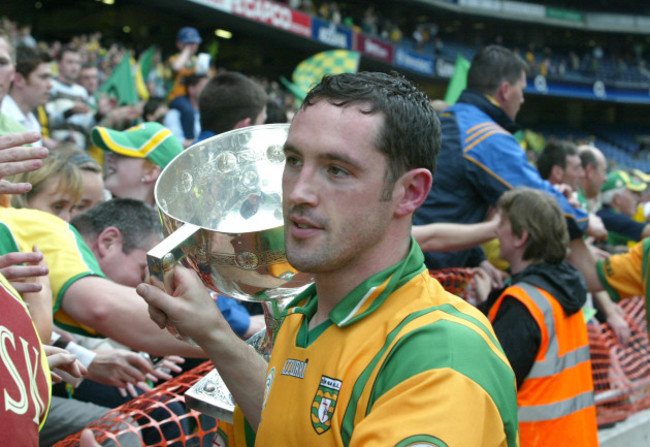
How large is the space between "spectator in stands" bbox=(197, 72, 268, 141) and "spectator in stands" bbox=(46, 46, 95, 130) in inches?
126

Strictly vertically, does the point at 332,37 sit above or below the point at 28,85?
below

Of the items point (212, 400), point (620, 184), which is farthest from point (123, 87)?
point (212, 400)

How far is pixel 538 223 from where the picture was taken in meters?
3.03

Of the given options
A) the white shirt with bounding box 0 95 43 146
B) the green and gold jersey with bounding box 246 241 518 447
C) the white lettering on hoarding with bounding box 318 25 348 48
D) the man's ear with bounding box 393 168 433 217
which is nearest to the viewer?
the green and gold jersey with bounding box 246 241 518 447

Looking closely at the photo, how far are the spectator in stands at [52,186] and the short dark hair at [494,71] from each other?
2.04 metres

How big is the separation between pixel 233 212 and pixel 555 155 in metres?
4.14

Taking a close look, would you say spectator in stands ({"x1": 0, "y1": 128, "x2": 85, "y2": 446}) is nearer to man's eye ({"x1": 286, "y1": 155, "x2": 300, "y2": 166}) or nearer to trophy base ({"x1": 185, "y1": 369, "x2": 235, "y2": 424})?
trophy base ({"x1": 185, "y1": 369, "x2": 235, "y2": 424})

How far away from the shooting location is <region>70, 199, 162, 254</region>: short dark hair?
2674 mm

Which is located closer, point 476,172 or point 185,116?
point 476,172

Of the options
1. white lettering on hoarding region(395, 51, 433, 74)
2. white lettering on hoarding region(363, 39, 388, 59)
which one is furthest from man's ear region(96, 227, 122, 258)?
white lettering on hoarding region(395, 51, 433, 74)

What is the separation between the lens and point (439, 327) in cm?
119

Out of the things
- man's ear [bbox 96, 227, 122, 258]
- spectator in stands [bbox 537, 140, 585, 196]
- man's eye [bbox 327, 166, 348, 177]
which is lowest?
spectator in stands [bbox 537, 140, 585, 196]

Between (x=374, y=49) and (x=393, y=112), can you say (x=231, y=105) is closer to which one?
(x=393, y=112)

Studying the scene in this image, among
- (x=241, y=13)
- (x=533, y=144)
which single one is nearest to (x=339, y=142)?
(x=241, y=13)
